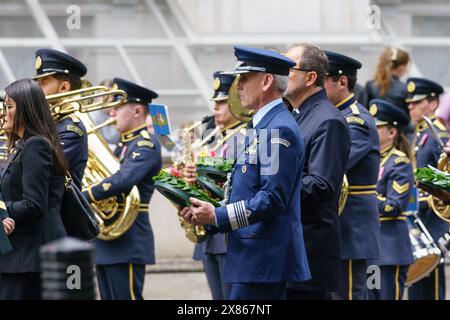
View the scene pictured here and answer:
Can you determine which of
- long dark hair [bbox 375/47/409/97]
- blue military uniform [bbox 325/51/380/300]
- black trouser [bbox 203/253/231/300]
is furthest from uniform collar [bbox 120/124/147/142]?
long dark hair [bbox 375/47/409/97]

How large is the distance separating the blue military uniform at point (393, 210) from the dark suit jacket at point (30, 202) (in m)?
3.32

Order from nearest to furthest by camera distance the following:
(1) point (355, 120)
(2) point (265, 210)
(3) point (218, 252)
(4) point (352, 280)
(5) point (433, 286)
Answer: (2) point (265, 210)
(4) point (352, 280)
(1) point (355, 120)
(3) point (218, 252)
(5) point (433, 286)

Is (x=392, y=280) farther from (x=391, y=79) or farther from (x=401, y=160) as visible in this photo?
(x=391, y=79)

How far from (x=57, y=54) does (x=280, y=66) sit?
2.41 metres

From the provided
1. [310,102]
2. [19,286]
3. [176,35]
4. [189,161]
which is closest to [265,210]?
[310,102]

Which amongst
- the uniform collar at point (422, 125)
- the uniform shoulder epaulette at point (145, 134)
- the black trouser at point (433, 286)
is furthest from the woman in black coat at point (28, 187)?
the black trouser at point (433, 286)

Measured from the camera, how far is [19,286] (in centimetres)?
670

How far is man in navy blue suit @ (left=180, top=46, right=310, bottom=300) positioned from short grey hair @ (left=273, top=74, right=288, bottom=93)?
3cm

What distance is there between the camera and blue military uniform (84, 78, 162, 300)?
29.8 feet

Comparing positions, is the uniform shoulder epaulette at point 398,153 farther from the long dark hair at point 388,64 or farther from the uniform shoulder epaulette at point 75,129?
the uniform shoulder epaulette at point 75,129

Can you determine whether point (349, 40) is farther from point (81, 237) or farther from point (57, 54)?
point (81, 237)

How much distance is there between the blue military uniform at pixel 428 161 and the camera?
1013 centimetres

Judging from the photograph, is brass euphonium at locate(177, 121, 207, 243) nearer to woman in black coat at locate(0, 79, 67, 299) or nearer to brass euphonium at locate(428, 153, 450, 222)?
woman in black coat at locate(0, 79, 67, 299)

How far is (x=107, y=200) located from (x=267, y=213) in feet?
10.8
